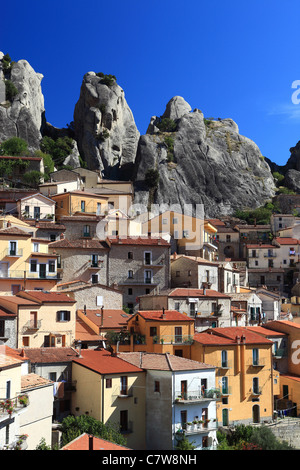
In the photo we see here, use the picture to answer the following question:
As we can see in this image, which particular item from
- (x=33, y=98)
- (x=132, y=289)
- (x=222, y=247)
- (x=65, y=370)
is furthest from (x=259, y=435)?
(x=33, y=98)

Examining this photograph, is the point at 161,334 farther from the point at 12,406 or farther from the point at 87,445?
the point at 87,445

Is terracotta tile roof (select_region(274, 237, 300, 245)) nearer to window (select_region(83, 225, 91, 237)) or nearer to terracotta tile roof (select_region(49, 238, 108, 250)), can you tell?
window (select_region(83, 225, 91, 237))

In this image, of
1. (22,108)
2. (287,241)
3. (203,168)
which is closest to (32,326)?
(287,241)

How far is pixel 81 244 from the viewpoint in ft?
186

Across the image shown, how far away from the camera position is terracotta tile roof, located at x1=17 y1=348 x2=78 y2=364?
3600 cm

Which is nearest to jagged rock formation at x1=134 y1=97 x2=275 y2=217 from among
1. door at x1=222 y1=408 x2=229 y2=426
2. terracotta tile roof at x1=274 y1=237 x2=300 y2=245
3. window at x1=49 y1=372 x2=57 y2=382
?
terracotta tile roof at x1=274 y1=237 x2=300 y2=245

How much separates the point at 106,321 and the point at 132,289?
11038 mm

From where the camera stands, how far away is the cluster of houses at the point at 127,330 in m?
34.5

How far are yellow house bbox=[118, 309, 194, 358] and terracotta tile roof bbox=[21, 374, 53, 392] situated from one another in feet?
36.6

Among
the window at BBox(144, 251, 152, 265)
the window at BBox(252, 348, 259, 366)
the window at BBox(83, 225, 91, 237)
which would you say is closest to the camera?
the window at BBox(252, 348, 259, 366)

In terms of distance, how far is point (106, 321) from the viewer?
47.2 m

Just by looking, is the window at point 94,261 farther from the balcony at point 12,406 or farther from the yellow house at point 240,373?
the balcony at point 12,406

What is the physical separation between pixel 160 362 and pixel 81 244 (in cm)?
2270

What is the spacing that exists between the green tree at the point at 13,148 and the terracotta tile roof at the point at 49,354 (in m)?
53.9
